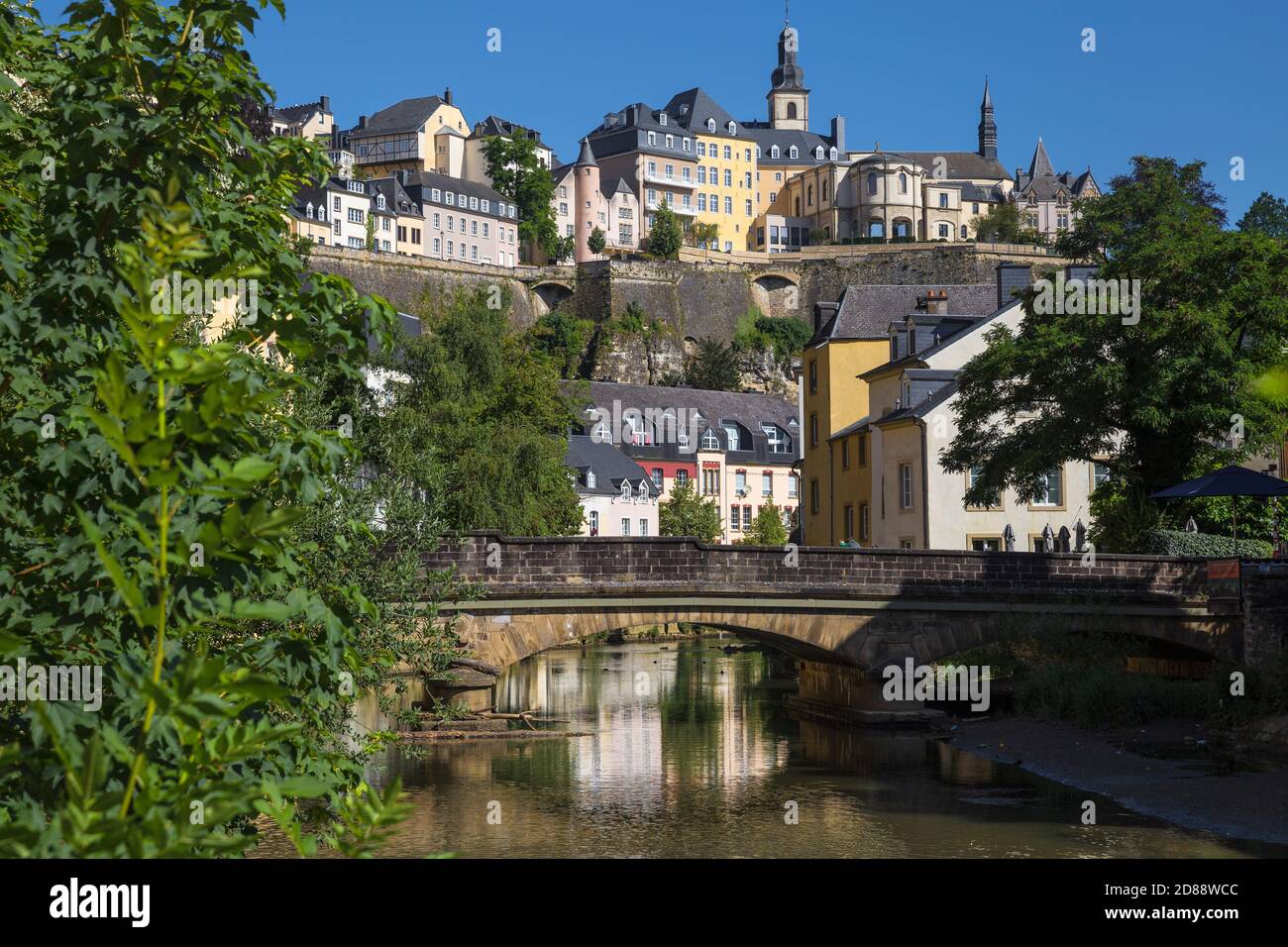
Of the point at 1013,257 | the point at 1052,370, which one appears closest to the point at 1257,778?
the point at 1052,370

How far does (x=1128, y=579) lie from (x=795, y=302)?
93.5 m

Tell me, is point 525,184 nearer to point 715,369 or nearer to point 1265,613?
point 715,369

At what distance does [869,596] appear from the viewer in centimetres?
3266

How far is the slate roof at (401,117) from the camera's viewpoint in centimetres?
13900

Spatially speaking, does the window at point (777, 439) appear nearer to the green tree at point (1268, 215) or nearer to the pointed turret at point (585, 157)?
the green tree at point (1268, 215)

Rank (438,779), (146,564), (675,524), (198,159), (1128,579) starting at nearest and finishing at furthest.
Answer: (146,564) < (198,159) < (438,779) < (1128,579) < (675,524)

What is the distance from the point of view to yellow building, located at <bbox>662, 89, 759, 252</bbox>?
150 meters

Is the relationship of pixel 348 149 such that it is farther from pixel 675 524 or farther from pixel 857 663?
pixel 857 663

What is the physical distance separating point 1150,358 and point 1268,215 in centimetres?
7097

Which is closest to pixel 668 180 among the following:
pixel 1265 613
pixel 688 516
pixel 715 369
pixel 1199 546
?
pixel 715 369

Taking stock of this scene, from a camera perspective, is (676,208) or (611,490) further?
(676,208)

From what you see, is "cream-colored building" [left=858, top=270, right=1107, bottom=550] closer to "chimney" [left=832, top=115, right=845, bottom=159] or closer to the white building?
the white building

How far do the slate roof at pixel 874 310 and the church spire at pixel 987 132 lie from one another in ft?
417
